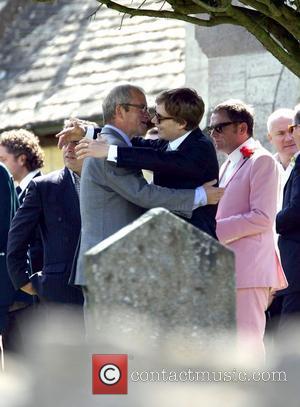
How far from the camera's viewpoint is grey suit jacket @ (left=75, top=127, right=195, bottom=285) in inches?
277

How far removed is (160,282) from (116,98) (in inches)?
119

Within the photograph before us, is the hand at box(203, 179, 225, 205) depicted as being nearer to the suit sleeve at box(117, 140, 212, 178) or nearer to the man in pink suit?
the suit sleeve at box(117, 140, 212, 178)

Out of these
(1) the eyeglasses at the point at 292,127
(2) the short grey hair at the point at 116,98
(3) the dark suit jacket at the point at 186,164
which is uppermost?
(1) the eyeglasses at the point at 292,127

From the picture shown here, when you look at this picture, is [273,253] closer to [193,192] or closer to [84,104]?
[193,192]

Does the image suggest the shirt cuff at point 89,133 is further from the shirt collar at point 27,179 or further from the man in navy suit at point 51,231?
the shirt collar at point 27,179

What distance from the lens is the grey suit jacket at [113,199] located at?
7.04 m

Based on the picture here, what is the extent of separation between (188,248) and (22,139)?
16.9 feet

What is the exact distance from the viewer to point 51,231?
8.26 meters

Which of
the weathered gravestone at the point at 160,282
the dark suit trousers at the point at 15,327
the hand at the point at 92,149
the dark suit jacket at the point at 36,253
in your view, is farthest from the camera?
the dark suit trousers at the point at 15,327

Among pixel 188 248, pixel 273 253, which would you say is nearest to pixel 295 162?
pixel 273 253

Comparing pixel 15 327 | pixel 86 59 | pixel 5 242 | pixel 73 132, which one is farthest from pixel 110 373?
pixel 86 59

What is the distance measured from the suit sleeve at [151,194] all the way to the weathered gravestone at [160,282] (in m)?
2.47

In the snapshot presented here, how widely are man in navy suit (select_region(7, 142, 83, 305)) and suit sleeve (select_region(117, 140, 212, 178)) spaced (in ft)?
3.48

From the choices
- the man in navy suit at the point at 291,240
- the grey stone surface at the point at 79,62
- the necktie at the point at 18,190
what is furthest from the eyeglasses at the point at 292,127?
the grey stone surface at the point at 79,62
